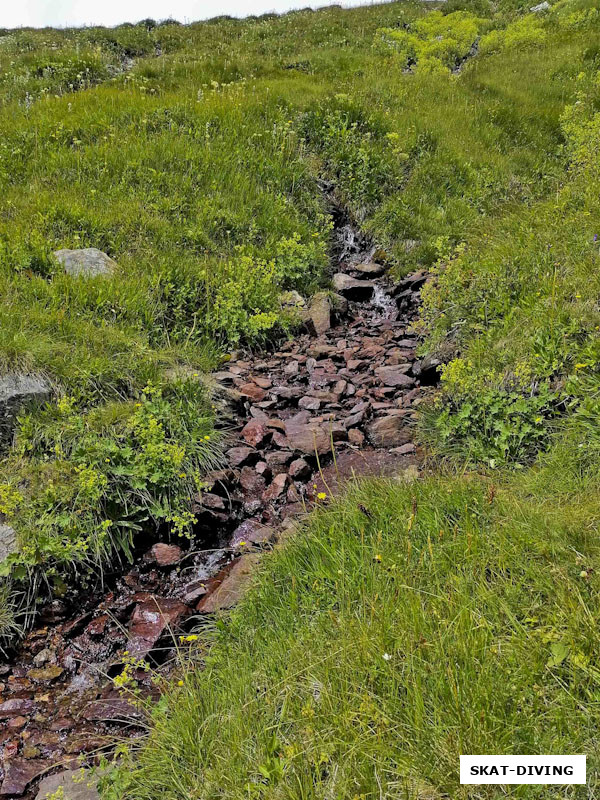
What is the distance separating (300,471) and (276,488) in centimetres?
29

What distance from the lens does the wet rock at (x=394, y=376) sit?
6441 millimetres

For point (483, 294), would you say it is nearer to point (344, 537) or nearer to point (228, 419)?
point (228, 419)

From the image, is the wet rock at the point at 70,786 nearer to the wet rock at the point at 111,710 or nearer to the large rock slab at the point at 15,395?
the wet rock at the point at 111,710

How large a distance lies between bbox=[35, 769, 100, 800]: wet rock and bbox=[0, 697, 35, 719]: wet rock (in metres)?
0.60

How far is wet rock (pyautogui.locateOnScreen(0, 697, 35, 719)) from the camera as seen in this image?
11.6ft

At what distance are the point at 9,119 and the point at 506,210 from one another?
8.22 meters

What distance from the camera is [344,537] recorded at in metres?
3.47

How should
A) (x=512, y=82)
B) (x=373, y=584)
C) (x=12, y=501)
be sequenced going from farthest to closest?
(x=512, y=82) < (x=12, y=501) < (x=373, y=584)

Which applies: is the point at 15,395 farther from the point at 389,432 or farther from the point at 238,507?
the point at 389,432

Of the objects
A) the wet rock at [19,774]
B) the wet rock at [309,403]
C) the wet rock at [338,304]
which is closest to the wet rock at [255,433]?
the wet rock at [309,403]

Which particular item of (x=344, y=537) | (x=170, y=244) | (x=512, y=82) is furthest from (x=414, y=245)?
(x=512, y=82)

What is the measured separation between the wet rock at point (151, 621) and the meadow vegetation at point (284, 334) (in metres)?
0.57

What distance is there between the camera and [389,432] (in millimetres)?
5539

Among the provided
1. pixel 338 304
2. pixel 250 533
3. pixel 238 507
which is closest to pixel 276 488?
pixel 238 507
